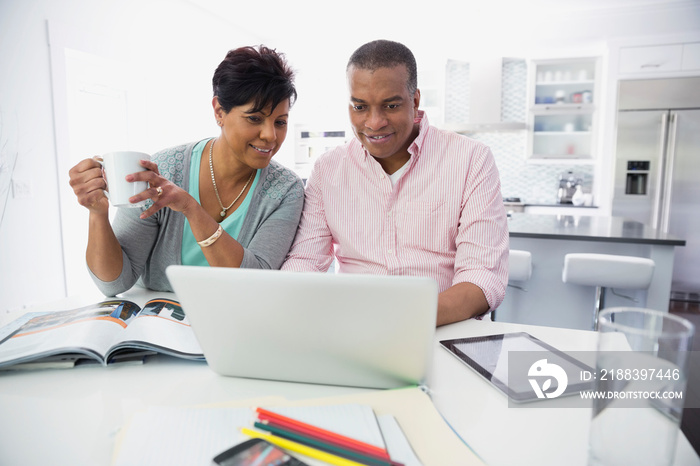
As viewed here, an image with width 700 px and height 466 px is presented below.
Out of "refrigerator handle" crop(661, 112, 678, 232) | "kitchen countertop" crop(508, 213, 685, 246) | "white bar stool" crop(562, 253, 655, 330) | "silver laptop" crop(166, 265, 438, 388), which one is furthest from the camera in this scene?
"refrigerator handle" crop(661, 112, 678, 232)

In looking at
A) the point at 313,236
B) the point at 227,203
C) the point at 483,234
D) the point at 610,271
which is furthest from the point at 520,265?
the point at 227,203

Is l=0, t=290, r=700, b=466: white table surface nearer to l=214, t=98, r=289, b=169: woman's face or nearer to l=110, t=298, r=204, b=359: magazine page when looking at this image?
l=110, t=298, r=204, b=359: magazine page

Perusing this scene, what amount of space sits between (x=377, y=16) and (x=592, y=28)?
2215 mm

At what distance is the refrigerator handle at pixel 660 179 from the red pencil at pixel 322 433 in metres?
4.79

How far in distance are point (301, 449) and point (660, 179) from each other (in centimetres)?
488

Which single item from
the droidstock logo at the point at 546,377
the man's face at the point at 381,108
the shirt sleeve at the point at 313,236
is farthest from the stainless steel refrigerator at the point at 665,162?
the droidstock logo at the point at 546,377

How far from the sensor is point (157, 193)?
3.46 ft

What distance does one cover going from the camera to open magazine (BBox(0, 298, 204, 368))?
0.78 metres

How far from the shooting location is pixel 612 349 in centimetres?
50

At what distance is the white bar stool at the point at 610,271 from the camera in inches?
84.0

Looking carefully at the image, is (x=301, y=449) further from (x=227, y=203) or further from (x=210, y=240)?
(x=227, y=203)

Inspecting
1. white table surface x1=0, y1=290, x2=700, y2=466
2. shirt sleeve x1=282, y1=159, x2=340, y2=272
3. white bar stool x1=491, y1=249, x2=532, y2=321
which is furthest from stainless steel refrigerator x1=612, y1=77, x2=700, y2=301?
white table surface x1=0, y1=290, x2=700, y2=466

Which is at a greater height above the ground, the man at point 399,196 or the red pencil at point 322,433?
the man at point 399,196

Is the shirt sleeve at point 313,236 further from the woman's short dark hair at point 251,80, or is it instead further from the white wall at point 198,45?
the white wall at point 198,45
